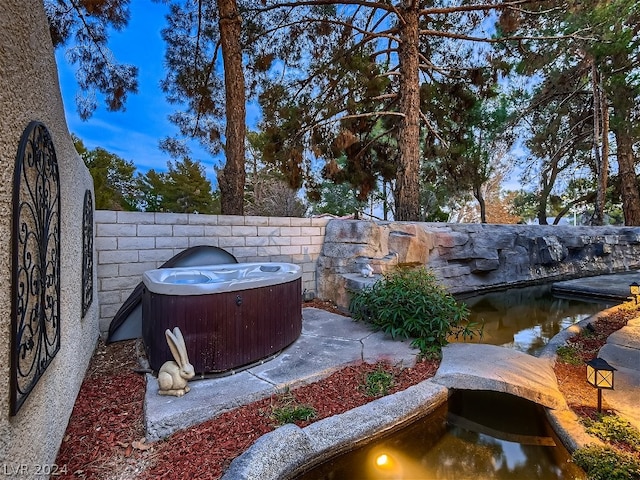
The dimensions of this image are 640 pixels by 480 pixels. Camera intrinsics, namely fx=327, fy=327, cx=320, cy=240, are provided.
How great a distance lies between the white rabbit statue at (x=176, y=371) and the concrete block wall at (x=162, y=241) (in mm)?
1733

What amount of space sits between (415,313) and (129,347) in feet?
9.38

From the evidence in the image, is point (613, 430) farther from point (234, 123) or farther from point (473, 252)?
point (234, 123)

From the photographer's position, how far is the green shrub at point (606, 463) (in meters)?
1.67

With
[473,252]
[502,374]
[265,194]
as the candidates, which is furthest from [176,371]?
[265,194]

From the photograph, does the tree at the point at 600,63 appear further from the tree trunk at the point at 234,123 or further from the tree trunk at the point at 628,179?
the tree trunk at the point at 234,123

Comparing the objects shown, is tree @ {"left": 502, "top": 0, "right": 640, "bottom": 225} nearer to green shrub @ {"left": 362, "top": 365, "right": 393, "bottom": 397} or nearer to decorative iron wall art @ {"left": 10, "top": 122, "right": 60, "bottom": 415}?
green shrub @ {"left": 362, "top": 365, "right": 393, "bottom": 397}

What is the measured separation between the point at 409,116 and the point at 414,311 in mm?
4343

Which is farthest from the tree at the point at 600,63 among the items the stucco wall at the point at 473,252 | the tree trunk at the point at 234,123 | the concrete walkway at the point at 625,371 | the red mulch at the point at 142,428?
the red mulch at the point at 142,428

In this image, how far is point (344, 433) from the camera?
77.2 inches

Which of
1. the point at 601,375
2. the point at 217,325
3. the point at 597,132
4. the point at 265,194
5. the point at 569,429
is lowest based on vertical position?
the point at 569,429

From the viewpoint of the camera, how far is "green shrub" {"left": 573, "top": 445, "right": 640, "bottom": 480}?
5.48ft

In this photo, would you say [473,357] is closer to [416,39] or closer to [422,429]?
[422,429]

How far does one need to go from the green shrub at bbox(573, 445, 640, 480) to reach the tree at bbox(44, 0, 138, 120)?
692cm

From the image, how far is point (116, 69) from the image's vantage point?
578cm
